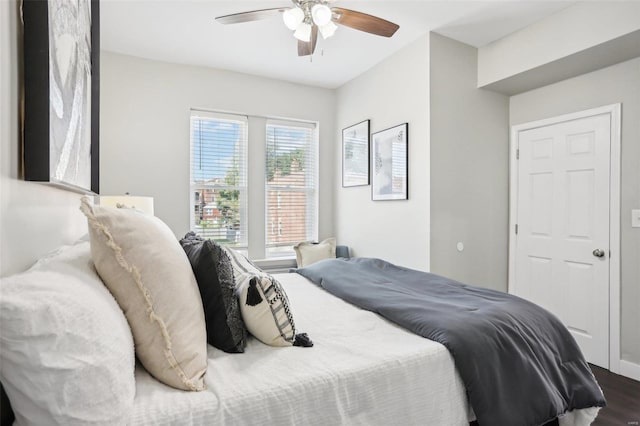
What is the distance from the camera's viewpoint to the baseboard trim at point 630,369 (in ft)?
8.26

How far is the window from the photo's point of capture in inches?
149

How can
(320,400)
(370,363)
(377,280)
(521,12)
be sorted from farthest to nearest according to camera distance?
(521,12) → (377,280) → (370,363) → (320,400)

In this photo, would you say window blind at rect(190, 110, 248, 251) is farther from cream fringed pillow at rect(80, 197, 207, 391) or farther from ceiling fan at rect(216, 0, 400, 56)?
cream fringed pillow at rect(80, 197, 207, 391)

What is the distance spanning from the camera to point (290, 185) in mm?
4223

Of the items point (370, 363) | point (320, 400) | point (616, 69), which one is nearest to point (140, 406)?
point (320, 400)

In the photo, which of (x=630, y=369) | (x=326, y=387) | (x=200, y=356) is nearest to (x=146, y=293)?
(x=200, y=356)

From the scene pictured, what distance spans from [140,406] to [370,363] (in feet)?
2.19

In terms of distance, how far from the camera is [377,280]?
212cm

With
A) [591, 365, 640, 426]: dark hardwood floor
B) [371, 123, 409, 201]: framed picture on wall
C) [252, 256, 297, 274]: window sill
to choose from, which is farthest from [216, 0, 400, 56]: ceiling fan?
[591, 365, 640, 426]: dark hardwood floor

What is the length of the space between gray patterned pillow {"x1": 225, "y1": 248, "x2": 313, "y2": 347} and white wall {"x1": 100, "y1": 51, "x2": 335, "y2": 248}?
2638 mm

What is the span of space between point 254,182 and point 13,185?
320 centimetres

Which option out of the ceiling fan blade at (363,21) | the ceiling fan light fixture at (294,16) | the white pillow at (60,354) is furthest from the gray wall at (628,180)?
the white pillow at (60,354)

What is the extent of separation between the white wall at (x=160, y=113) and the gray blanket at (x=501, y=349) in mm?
2522

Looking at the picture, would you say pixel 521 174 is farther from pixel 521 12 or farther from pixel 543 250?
pixel 521 12
